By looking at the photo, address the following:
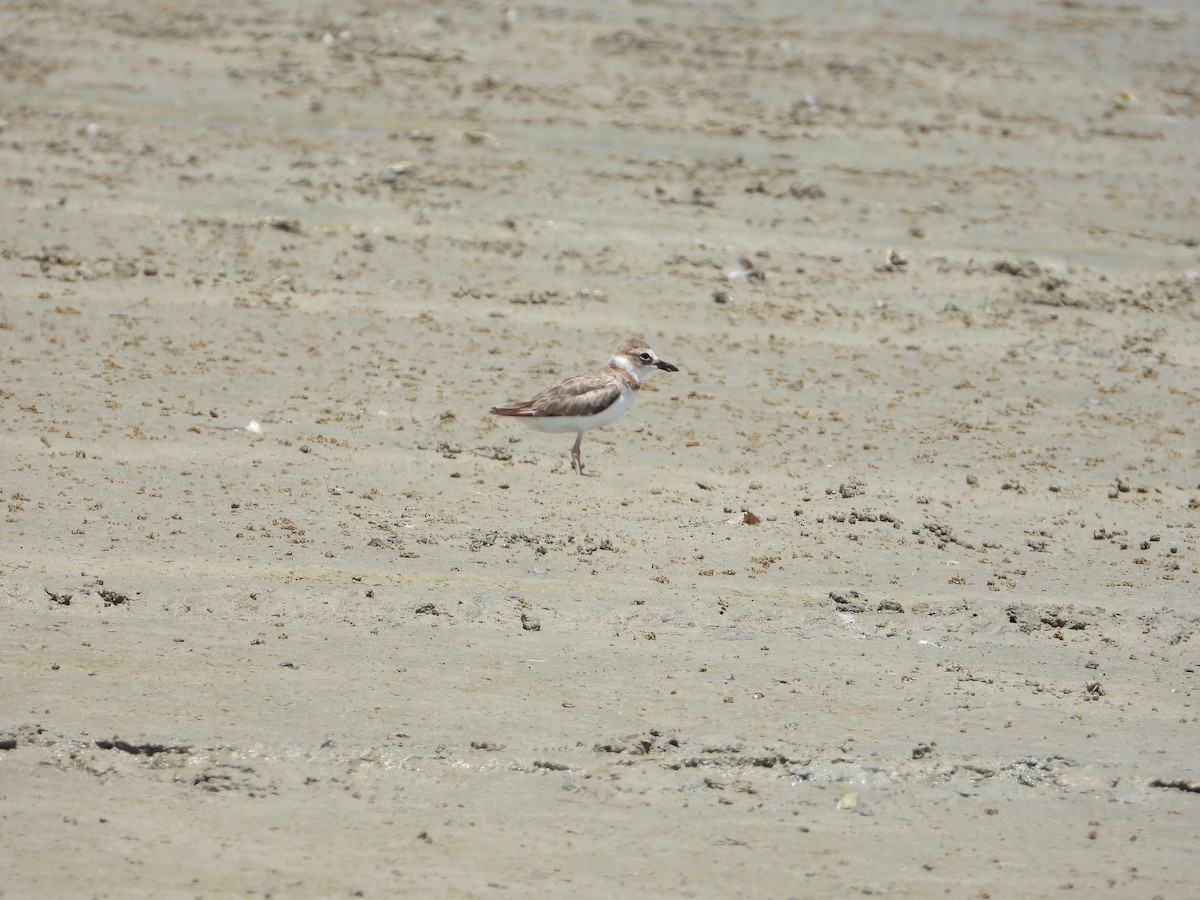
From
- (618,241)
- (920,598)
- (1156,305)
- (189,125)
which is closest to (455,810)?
(920,598)

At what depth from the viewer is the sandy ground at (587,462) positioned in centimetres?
560

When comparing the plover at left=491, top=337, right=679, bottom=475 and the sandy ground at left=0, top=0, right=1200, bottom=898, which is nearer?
the sandy ground at left=0, top=0, right=1200, bottom=898

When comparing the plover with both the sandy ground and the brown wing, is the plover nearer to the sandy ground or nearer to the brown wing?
the brown wing

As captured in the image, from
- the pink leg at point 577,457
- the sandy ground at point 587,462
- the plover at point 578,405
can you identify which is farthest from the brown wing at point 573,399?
the sandy ground at point 587,462

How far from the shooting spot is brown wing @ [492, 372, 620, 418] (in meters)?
8.47

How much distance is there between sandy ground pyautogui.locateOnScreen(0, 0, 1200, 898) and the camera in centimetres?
560

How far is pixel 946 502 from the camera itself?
8.34 metres

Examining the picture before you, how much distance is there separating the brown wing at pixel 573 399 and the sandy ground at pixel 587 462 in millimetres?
327

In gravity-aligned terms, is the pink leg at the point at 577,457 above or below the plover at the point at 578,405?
below

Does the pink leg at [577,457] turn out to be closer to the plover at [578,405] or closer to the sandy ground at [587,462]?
the plover at [578,405]

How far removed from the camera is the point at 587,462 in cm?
872

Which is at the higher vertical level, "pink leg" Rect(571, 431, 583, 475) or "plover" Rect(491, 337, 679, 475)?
"plover" Rect(491, 337, 679, 475)

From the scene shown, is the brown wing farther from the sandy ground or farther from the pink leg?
the sandy ground

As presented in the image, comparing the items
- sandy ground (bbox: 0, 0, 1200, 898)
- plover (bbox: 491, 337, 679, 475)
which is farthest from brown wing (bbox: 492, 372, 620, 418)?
sandy ground (bbox: 0, 0, 1200, 898)
